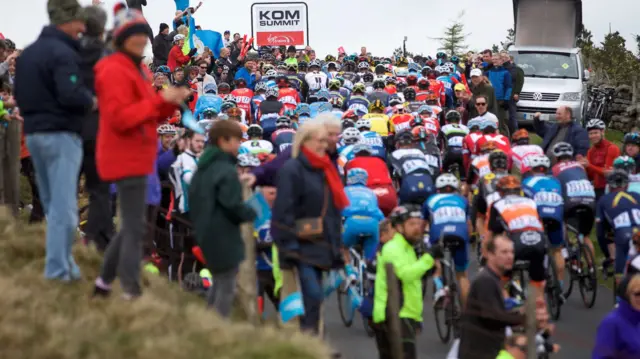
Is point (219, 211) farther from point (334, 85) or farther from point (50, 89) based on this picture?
point (334, 85)

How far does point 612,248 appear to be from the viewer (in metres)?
17.5

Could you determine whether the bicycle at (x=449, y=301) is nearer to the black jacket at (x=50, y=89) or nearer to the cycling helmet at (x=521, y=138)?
the cycling helmet at (x=521, y=138)

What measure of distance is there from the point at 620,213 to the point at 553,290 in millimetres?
1312

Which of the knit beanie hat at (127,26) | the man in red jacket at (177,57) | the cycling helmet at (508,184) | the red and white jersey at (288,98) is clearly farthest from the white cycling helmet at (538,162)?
the man in red jacket at (177,57)

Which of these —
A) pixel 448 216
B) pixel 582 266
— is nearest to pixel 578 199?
pixel 582 266

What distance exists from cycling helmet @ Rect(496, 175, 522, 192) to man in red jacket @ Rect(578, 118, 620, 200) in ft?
15.5

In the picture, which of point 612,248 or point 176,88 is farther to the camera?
point 612,248

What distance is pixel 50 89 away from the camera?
977cm

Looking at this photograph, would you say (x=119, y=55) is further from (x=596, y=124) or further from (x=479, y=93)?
(x=479, y=93)

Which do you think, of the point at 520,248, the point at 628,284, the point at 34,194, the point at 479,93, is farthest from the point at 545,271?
the point at 479,93

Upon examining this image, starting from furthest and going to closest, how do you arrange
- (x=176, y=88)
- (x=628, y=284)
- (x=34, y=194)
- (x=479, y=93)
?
1. (x=479, y=93)
2. (x=34, y=194)
3. (x=628, y=284)
4. (x=176, y=88)

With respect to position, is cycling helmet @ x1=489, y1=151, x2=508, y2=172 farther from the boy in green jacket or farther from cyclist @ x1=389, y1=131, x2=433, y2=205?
the boy in green jacket

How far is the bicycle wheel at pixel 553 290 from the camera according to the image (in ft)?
52.4

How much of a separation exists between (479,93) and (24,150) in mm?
12544
